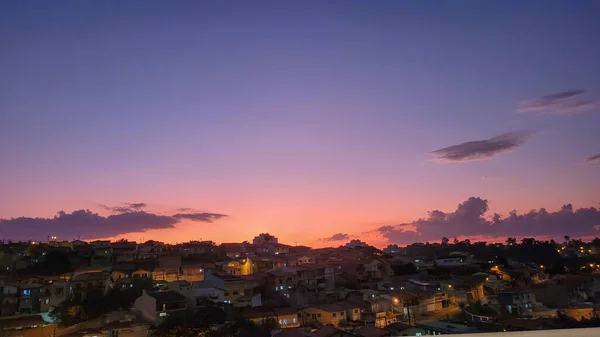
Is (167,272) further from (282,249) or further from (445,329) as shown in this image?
(282,249)

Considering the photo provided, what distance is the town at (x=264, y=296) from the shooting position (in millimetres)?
8508

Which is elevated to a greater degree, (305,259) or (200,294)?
(305,259)

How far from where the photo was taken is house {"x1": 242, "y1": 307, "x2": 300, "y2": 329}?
31.7 feet

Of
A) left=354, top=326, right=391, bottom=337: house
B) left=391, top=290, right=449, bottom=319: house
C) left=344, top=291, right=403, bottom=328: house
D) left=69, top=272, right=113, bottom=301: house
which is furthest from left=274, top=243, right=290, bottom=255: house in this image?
left=354, top=326, right=391, bottom=337: house

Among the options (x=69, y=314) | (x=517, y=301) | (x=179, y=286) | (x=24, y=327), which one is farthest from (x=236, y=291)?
(x=517, y=301)

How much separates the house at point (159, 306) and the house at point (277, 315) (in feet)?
5.09

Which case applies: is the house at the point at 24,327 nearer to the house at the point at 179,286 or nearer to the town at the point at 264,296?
the town at the point at 264,296

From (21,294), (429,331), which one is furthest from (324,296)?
(21,294)

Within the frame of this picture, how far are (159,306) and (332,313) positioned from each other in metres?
4.12

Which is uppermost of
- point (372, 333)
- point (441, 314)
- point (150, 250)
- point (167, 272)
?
point (150, 250)

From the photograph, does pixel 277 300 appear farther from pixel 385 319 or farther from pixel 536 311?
pixel 536 311

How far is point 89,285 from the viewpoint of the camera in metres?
11.1

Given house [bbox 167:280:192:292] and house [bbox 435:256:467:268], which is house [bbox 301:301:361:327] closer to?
house [bbox 167:280:192:292]

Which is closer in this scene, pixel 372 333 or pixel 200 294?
pixel 372 333
